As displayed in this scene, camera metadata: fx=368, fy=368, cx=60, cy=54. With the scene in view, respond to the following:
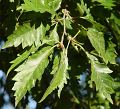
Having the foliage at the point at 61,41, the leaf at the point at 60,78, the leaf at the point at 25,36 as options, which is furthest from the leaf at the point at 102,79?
the leaf at the point at 25,36

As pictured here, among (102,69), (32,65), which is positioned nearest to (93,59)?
(102,69)

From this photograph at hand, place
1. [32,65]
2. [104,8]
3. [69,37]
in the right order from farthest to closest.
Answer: [104,8]
[69,37]
[32,65]

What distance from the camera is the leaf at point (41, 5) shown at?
145cm

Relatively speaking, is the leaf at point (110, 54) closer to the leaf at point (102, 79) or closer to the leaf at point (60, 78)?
the leaf at point (102, 79)

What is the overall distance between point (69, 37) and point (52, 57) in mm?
123

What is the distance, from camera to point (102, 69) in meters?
1.53

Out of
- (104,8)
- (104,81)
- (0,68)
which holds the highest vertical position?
(104,8)

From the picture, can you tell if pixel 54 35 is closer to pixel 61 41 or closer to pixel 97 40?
pixel 61 41

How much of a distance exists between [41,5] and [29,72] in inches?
11.0

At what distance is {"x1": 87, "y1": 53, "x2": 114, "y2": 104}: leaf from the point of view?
146 centimetres

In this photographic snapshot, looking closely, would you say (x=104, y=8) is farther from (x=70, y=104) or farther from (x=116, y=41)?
(x=70, y=104)

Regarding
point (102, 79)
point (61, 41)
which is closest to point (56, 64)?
point (61, 41)

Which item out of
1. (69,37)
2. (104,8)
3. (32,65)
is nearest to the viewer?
(32,65)

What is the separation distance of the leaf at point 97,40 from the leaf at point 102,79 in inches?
2.3
